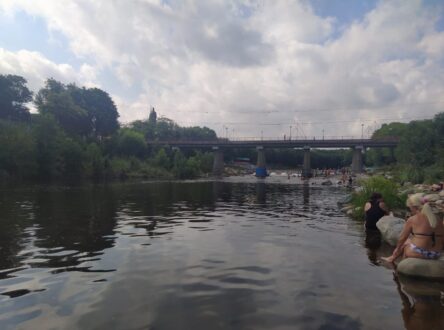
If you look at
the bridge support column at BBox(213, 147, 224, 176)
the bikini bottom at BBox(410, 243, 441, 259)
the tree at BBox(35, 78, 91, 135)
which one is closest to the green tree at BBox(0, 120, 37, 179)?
the tree at BBox(35, 78, 91, 135)

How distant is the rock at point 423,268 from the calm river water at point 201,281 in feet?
1.17

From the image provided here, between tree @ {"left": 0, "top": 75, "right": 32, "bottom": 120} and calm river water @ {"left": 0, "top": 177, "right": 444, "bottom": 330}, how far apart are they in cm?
7818

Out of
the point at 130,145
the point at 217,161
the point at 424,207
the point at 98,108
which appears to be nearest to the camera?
the point at 424,207

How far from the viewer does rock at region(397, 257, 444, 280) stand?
9168 mm

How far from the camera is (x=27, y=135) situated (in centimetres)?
5959

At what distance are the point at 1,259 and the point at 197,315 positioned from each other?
7.53 metres

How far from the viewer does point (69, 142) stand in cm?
6900

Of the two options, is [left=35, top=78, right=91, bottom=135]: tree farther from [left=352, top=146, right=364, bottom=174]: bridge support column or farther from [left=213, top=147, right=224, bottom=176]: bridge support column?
[left=352, top=146, right=364, bottom=174]: bridge support column

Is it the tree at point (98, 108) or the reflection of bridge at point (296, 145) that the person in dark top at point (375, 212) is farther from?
the tree at point (98, 108)

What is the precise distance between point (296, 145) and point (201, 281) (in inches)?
4657

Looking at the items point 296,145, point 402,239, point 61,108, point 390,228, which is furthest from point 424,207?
point 296,145

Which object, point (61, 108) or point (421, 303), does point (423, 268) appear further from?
point (61, 108)

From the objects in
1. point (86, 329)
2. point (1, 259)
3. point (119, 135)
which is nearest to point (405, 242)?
point (86, 329)

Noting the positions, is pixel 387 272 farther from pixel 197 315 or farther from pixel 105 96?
pixel 105 96
